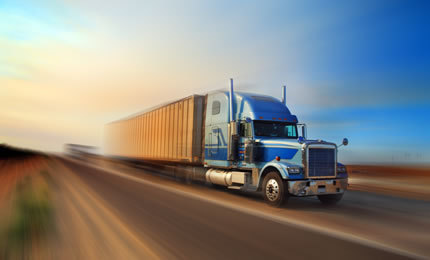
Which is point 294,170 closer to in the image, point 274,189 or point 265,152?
point 274,189

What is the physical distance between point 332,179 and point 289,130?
8.54 ft

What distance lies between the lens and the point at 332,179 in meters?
9.27

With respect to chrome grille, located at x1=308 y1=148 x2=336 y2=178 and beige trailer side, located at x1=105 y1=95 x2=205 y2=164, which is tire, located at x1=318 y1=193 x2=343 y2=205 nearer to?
chrome grille, located at x1=308 y1=148 x2=336 y2=178

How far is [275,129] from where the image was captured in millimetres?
10977

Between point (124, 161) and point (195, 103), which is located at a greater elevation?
point (195, 103)

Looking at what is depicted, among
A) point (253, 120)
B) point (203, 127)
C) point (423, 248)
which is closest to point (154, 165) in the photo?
point (203, 127)

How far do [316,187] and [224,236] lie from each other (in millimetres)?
4512

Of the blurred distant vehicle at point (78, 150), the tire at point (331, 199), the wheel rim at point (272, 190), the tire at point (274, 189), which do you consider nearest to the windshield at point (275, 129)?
the tire at point (274, 189)

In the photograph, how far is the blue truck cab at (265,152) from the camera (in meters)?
8.98

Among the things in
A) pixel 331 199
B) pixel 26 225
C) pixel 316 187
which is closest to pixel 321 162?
pixel 316 187

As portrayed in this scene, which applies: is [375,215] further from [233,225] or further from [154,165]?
[154,165]

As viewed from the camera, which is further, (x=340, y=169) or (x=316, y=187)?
(x=340, y=169)

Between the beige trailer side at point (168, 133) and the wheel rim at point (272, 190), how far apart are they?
4.66 m

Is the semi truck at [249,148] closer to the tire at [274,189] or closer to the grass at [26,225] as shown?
the tire at [274,189]
